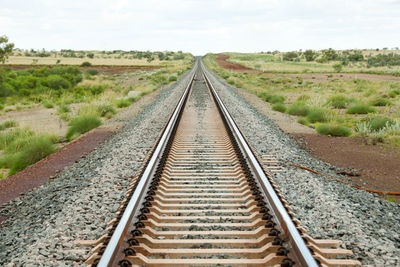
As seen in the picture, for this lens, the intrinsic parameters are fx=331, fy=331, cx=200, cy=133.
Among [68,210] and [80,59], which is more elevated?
[80,59]

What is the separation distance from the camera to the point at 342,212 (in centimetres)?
471

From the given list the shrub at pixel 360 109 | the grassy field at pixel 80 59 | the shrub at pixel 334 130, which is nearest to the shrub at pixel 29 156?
the shrub at pixel 334 130

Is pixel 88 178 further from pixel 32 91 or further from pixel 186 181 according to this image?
pixel 32 91

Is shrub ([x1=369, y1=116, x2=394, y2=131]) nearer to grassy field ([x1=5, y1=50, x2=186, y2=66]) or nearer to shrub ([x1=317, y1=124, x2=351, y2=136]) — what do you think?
shrub ([x1=317, y1=124, x2=351, y2=136])

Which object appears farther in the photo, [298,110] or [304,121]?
[298,110]

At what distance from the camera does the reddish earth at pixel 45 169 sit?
6.59 metres

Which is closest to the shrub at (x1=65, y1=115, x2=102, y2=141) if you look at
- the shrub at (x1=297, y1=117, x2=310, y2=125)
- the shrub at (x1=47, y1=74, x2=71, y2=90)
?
the shrub at (x1=297, y1=117, x2=310, y2=125)

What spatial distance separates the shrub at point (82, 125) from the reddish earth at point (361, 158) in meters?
7.58

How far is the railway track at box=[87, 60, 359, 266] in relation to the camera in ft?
11.3

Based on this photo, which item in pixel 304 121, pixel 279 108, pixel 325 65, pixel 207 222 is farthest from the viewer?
pixel 325 65

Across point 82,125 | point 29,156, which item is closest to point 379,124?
point 82,125

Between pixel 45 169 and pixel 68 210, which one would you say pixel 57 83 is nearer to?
pixel 45 169

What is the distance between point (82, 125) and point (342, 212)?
10.3 metres

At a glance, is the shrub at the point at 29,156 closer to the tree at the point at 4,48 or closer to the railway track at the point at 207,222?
the railway track at the point at 207,222
